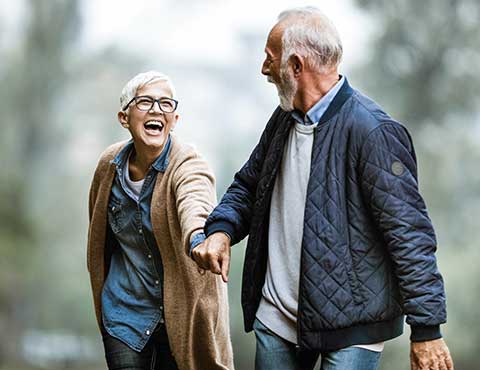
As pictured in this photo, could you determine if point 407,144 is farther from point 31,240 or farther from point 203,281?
point 31,240

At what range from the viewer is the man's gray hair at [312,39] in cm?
294

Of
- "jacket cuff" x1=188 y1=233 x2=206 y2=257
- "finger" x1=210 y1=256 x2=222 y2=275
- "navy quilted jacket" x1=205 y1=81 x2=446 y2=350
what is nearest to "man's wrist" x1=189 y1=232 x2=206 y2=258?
"jacket cuff" x1=188 y1=233 x2=206 y2=257

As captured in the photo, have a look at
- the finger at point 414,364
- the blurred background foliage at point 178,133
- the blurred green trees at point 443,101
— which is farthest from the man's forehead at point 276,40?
the blurred green trees at point 443,101

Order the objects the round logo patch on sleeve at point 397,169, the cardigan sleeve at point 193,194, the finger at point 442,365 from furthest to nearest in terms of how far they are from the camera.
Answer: the cardigan sleeve at point 193,194 → the round logo patch on sleeve at point 397,169 → the finger at point 442,365

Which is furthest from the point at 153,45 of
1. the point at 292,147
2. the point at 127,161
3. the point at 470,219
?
the point at 292,147

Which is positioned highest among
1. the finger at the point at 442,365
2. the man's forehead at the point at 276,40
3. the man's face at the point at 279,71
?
the man's forehead at the point at 276,40

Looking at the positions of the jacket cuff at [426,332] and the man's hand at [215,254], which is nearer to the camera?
the jacket cuff at [426,332]

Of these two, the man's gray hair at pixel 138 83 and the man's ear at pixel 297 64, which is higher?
the man's gray hair at pixel 138 83

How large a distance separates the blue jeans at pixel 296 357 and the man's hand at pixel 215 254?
208mm

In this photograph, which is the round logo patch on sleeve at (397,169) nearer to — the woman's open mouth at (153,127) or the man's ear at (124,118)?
the woman's open mouth at (153,127)

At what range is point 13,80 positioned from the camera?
13188 mm

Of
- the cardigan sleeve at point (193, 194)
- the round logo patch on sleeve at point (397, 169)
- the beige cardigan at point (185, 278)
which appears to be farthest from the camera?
the beige cardigan at point (185, 278)

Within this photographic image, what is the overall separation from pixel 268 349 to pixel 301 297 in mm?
240

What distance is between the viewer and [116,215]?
3.76m
